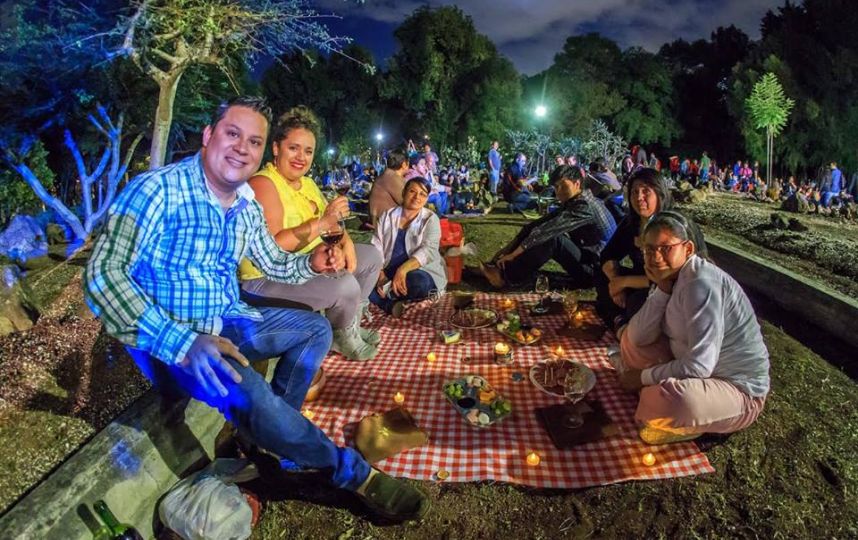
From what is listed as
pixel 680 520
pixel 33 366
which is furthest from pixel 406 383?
pixel 33 366

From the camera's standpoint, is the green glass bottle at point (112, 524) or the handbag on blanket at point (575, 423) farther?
the handbag on blanket at point (575, 423)

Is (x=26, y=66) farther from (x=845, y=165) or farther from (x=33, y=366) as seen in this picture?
(x=845, y=165)

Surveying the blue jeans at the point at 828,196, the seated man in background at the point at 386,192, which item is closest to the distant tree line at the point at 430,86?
the seated man in background at the point at 386,192

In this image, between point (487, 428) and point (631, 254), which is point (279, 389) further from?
point (631, 254)

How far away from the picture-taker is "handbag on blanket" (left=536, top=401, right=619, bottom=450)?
3.30m

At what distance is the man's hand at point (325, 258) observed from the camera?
3492 millimetres

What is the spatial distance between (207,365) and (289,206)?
200 cm

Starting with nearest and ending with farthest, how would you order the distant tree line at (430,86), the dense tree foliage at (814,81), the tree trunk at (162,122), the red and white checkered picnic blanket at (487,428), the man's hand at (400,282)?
1. the red and white checkered picnic blanket at (487,428)
2. the man's hand at (400,282)
3. the tree trunk at (162,122)
4. the distant tree line at (430,86)
5. the dense tree foliage at (814,81)

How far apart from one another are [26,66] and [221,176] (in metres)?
12.8

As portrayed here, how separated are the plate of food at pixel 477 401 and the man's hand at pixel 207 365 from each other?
6.00 ft

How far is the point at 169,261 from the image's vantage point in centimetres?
256

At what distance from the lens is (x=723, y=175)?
26.2 metres

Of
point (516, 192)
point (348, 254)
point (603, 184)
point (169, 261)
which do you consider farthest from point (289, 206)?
point (516, 192)

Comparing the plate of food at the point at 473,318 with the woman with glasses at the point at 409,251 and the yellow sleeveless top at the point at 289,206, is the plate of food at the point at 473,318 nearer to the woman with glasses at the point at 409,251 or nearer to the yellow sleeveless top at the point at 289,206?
the woman with glasses at the point at 409,251
